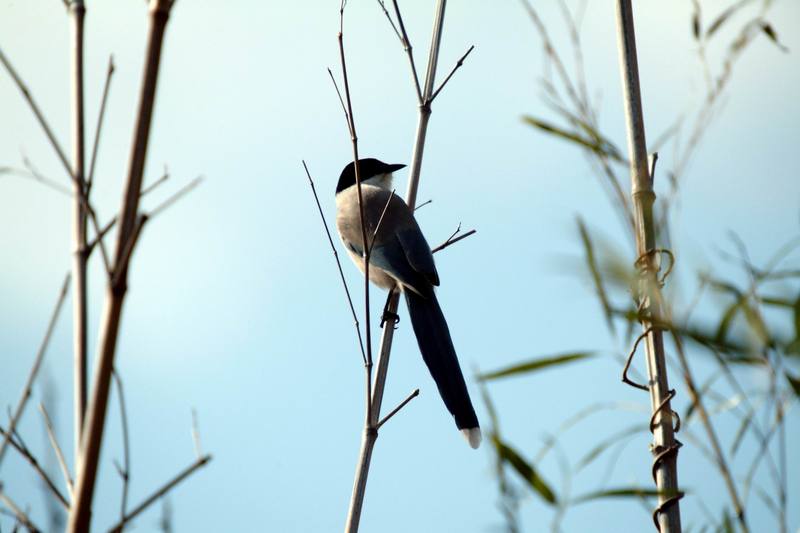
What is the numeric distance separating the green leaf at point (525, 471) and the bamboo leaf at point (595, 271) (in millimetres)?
203

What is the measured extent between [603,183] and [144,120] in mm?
636

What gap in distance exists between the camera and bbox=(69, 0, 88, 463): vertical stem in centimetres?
95

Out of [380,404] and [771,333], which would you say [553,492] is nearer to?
[771,333]

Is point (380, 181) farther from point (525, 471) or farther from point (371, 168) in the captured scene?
point (525, 471)

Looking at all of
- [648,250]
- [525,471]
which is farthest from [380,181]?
[525,471]

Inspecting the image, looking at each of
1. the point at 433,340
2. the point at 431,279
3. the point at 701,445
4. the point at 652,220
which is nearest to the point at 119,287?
the point at 701,445

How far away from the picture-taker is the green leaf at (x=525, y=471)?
1.07 meters

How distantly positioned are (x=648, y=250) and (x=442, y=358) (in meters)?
2.34

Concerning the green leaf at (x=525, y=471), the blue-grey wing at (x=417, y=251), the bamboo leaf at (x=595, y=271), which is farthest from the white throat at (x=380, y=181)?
the green leaf at (x=525, y=471)

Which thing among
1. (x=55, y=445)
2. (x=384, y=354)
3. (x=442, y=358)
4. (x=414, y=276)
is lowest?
(x=55, y=445)

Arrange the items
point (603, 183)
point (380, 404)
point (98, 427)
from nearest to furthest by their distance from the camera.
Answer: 1. point (98, 427)
2. point (603, 183)
3. point (380, 404)

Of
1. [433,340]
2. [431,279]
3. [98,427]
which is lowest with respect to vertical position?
[98,427]

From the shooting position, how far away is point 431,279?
3.99m

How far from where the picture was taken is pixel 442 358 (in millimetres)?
3602
